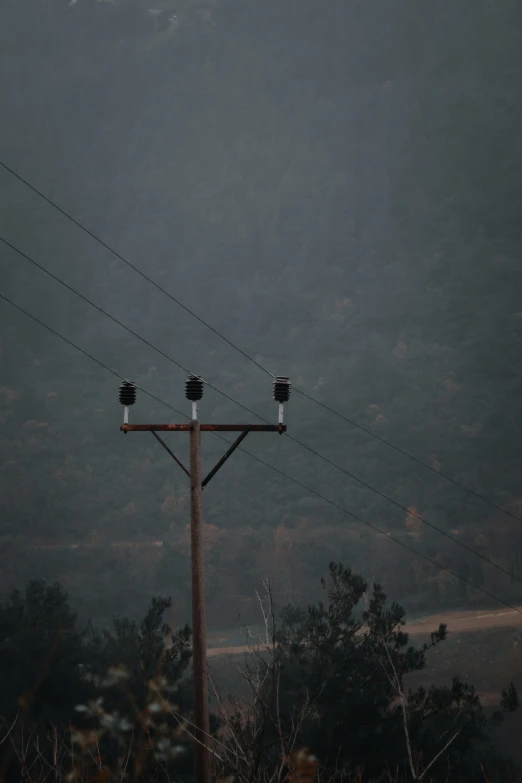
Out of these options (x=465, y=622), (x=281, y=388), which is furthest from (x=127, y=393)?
(x=465, y=622)

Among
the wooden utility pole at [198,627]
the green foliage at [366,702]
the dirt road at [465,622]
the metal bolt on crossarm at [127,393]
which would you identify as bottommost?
the dirt road at [465,622]

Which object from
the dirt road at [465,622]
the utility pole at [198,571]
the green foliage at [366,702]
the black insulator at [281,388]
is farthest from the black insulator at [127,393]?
the dirt road at [465,622]

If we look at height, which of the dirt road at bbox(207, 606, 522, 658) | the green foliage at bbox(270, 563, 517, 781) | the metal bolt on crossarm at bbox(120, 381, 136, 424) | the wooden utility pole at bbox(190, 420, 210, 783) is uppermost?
the metal bolt on crossarm at bbox(120, 381, 136, 424)

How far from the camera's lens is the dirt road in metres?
183

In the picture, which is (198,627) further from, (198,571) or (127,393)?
(127,393)

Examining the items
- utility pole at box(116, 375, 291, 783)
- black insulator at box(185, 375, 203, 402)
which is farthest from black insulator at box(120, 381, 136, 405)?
black insulator at box(185, 375, 203, 402)

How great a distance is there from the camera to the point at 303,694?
31.6m

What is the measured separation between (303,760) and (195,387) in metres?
6.54

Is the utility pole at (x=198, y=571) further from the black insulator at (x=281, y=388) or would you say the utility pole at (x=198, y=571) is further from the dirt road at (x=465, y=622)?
the dirt road at (x=465, y=622)

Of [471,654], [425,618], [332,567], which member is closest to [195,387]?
[332,567]

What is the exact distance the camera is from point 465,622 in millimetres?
190125

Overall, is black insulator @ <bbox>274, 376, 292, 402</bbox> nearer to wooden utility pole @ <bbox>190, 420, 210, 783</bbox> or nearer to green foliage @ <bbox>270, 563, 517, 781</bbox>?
wooden utility pole @ <bbox>190, 420, 210, 783</bbox>

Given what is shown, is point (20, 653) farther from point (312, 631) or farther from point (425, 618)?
point (425, 618)

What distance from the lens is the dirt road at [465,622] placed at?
600 ft
